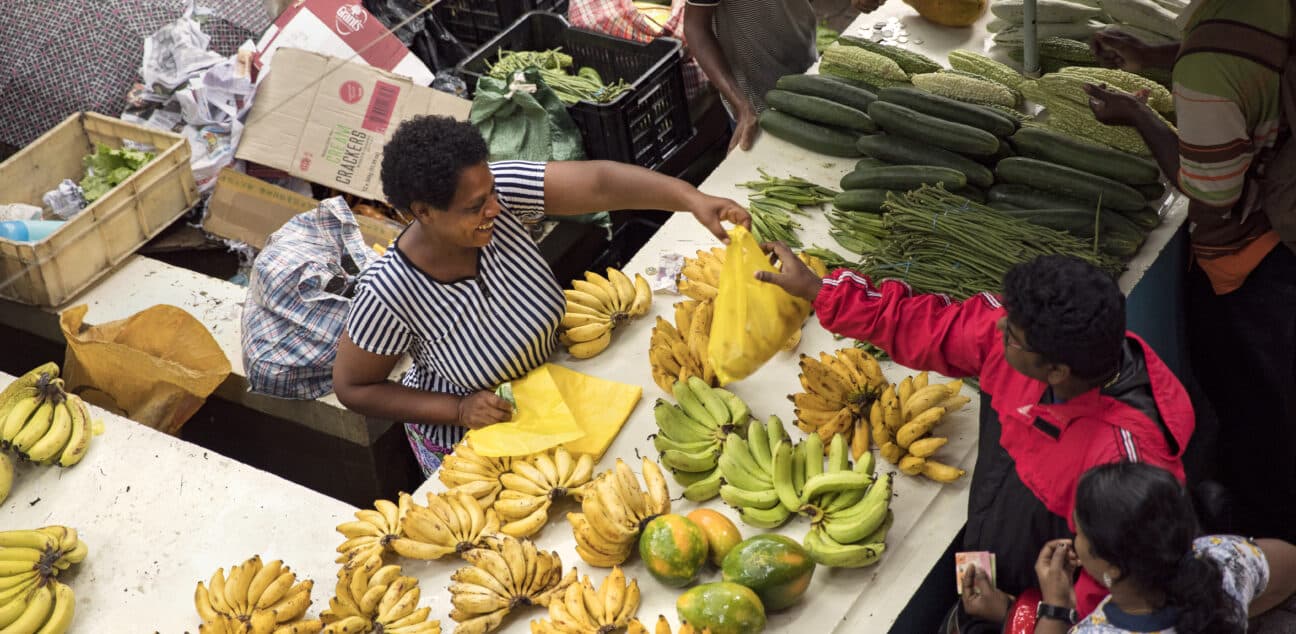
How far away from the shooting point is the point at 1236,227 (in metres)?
3.54

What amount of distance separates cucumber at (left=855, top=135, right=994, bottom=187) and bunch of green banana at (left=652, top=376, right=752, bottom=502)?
125 centimetres

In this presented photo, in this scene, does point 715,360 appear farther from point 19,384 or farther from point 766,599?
point 19,384

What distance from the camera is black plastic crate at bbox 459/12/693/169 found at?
5.07 m

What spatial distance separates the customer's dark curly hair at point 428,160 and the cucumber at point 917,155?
69.8 inches

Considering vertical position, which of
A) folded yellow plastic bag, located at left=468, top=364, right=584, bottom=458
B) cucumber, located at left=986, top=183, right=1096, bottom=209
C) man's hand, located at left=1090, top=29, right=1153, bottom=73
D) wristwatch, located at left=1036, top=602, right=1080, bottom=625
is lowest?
folded yellow plastic bag, located at left=468, top=364, right=584, bottom=458

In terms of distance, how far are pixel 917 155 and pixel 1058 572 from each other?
6.37ft

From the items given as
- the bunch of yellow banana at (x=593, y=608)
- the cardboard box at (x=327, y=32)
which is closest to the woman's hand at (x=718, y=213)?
the bunch of yellow banana at (x=593, y=608)

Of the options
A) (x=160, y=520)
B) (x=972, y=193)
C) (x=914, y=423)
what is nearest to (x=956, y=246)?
(x=972, y=193)

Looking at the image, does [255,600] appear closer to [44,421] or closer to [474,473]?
[474,473]

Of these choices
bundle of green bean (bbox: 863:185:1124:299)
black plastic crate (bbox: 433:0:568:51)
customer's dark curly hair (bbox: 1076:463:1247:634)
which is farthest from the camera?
black plastic crate (bbox: 433:0:568:51)

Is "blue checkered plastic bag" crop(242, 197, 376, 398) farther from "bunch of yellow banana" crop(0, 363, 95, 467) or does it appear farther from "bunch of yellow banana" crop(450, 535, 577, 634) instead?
"bunch of yellow banana" crop(450, 535, 577, 634)

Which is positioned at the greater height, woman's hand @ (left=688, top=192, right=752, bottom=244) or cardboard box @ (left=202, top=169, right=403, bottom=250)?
woman's hand @ (left=688, top=192, right=752, bottom=244)

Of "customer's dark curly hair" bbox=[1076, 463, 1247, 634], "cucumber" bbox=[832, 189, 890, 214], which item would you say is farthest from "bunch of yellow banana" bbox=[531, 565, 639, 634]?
"cucumber" bbox=[832, 189, 890, 214]

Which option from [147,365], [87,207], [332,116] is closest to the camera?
[147,365]
